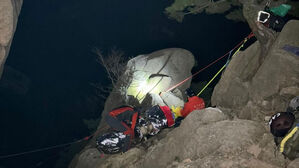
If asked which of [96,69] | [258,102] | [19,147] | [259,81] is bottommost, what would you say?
[19,147]

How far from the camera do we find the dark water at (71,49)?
2544 centimetres

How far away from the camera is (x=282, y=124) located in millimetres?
4168

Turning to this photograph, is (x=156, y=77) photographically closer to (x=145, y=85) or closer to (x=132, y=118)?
(x=145, y=85)

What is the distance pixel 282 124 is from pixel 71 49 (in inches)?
1228

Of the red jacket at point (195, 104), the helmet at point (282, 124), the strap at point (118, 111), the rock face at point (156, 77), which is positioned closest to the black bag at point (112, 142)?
the strap at point (118, 111)

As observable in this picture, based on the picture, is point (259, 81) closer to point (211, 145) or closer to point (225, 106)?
point (225, 106)

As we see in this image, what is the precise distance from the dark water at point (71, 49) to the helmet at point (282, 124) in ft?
59.1

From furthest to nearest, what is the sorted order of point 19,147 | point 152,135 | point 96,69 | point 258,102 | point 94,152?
point 96,69 → point 19,147 → point 94,152 → point 152,135 → point 258,102

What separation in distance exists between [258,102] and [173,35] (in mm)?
23021

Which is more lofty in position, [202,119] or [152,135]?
[202,119]

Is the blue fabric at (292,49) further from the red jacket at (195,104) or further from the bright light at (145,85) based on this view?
the bright light at (145,85)

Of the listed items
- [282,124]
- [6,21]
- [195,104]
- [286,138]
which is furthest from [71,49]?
[286,138]

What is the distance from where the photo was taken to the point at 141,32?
30391mm

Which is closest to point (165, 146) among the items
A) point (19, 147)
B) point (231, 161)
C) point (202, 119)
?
point (202, 119)
